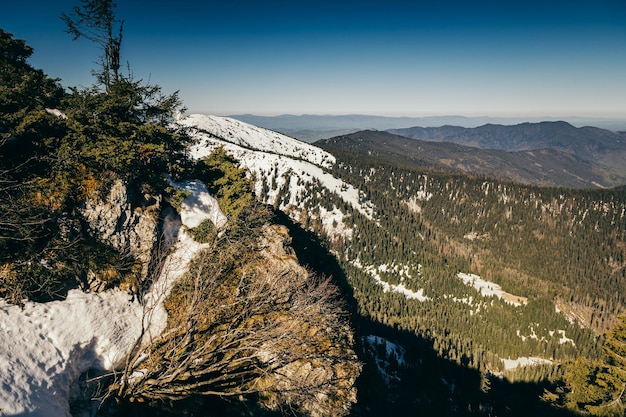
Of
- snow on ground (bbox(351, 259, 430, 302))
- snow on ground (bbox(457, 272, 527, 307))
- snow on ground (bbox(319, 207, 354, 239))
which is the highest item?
snow on ground (bbox(319, 207, 354, 239))

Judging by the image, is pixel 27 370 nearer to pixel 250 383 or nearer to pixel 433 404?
pixel 250 383

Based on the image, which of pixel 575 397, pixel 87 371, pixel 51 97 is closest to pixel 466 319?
pixel 575 397

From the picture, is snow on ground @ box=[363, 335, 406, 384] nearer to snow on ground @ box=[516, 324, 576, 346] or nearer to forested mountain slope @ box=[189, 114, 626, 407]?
forested mountain slope @ box=[189, 114, 626, 407]

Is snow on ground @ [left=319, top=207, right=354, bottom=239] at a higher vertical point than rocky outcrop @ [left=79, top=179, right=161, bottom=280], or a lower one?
lower

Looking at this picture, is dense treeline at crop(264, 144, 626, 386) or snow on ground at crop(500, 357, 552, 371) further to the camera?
dense treeline at crop(264, 144, 626, 386)

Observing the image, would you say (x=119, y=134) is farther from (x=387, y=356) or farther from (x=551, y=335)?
(x=551, y=335)

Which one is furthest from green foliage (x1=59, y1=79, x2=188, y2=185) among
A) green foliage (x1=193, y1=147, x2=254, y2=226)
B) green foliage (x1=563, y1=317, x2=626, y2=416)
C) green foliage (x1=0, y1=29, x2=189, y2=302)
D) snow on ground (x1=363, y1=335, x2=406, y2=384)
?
snow on ground (x1=363, y1=335, x2=406, y2=384)

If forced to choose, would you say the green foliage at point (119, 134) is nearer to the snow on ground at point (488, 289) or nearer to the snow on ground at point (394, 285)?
the snow on ground at point (394, 285)

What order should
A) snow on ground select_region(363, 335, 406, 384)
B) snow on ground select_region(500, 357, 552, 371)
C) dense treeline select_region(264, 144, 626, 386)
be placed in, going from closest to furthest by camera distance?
snow on ground select_region(363, 335, 406, 384), snow on ground select_region(500, 357, 552, 371), dense treeline select_region(264, 144, 626, 386)
